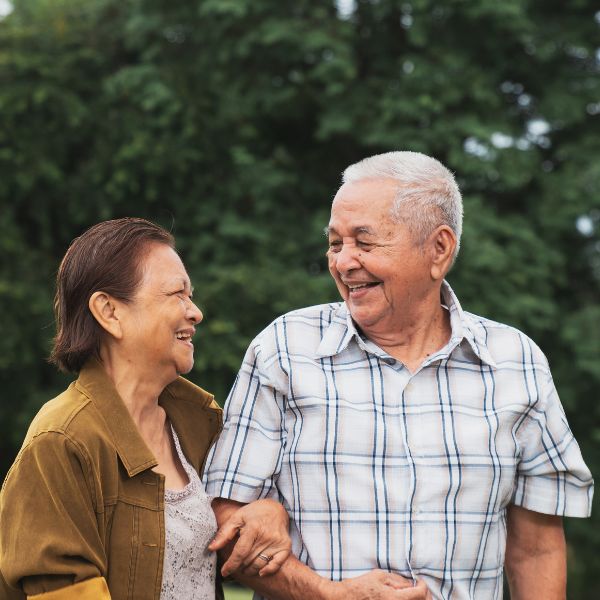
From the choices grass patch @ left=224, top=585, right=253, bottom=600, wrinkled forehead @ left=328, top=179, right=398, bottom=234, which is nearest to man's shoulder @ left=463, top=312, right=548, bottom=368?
wrinkled forehead @ left=328, top=179, right=398, bottom=234

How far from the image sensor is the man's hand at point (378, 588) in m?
2.39

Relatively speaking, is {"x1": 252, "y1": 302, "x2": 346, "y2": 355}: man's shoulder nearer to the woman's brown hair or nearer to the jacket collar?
the jacket collar

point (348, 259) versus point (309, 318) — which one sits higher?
point (348, 259)

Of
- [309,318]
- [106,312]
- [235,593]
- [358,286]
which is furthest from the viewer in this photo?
[235,593]

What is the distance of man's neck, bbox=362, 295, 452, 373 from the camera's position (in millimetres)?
2602

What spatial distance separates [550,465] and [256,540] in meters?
0.79

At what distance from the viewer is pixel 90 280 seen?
232 cm

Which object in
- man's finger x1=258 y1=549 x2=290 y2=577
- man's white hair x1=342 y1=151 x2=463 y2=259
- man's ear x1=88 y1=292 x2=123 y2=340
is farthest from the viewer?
man's white hair x1=342 y1=151 x2=463 y2=259

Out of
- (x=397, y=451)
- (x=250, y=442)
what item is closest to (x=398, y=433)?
(x=397, y=451)

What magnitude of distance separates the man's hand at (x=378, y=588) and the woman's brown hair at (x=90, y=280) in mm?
848

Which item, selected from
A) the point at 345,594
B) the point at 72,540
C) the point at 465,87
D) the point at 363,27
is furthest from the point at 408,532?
the point at 363,27

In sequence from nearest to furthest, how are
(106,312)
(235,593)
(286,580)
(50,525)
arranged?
(50,525)
(106,312)
(286,580)
(235,593)

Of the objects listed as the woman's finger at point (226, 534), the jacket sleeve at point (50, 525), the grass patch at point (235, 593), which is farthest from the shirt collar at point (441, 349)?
the grass patch at point (235, 593)

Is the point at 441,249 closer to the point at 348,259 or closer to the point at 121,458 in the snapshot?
the point at 348,259
